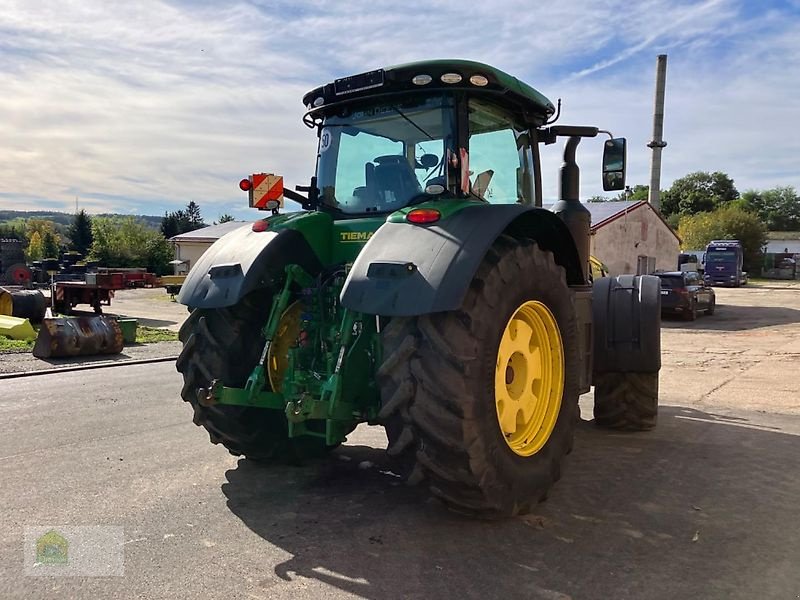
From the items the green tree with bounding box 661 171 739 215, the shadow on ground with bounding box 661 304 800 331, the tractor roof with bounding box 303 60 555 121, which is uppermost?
the green tree with bounding box 661 171 739 215

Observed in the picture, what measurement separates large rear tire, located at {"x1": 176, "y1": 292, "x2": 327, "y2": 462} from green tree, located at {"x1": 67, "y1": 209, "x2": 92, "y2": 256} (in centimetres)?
6892

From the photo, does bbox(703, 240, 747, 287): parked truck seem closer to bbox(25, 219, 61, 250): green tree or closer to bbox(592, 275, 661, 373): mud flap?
bbox(592, 275, 661, 373): mud flap

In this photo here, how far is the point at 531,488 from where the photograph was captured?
3.95 m

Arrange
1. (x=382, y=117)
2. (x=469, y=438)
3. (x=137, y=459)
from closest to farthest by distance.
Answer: (x=469, y=438), (x=382, y=117), (x=137, y=459)

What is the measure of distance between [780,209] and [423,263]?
102144 mm

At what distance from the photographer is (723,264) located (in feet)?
139

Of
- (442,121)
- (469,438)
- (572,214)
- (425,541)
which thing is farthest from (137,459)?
(572,214)

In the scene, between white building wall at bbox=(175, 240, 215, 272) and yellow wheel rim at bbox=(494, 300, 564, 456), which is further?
white building wall at bbox=(175, 240, 215, 272)

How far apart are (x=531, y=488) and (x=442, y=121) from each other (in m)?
2.41

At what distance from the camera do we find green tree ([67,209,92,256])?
221 feet

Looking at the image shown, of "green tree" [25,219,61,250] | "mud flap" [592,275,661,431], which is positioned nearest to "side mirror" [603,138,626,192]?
"mud flap" [592,275,661,431]

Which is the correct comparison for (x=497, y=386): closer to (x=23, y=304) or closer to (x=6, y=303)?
(x=23, y=304)

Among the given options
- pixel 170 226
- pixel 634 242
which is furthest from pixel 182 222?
pixel 634 242

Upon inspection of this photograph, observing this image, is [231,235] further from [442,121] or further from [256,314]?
[442,121]
